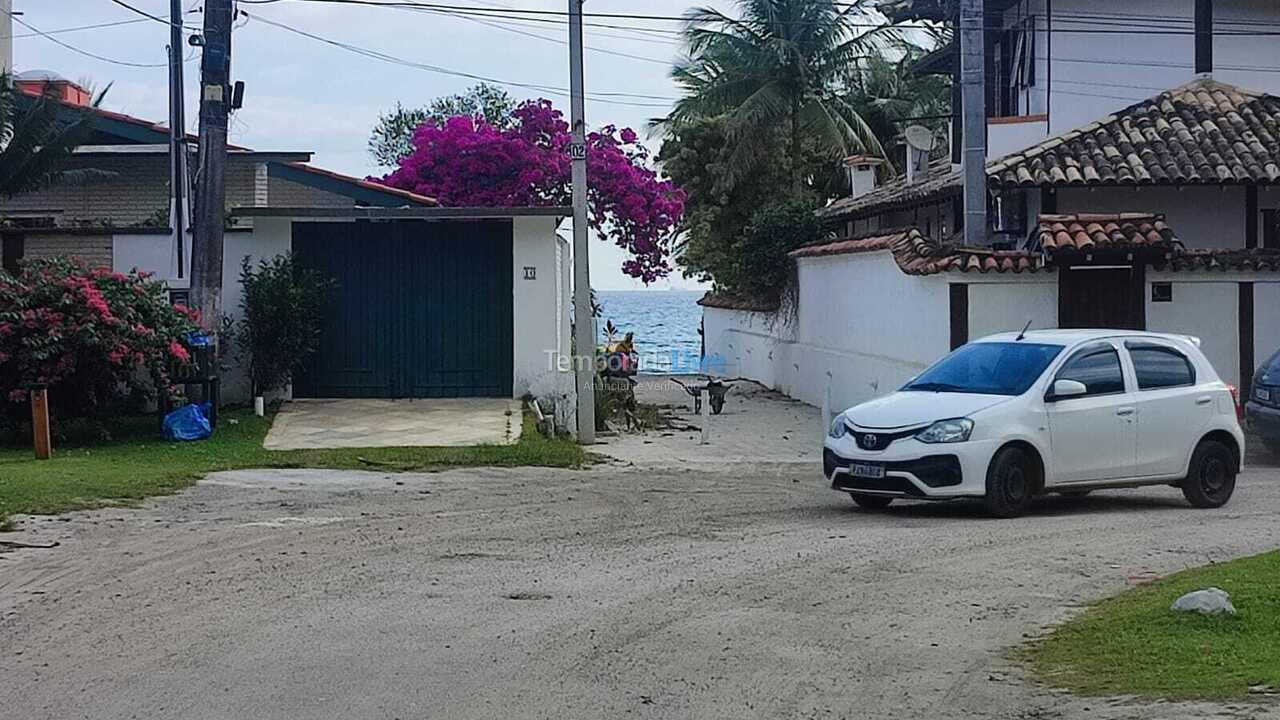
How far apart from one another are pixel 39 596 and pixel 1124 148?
61.7ft

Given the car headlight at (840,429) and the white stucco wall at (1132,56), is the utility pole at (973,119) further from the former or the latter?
the car headlight at (840,429)

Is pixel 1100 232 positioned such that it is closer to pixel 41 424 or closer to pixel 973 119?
pixel 973 119

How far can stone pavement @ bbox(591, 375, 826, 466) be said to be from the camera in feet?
64.4

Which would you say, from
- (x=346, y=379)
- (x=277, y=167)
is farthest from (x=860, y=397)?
(x=277, y=167)

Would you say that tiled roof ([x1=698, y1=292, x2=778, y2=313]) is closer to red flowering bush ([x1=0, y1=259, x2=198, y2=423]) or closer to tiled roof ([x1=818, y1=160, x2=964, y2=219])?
tiled roof ([x1=818, y1=160, x2=964, y2=219])

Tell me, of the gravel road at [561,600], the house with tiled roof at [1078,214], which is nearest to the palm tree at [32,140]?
the gravel road at [561,600]

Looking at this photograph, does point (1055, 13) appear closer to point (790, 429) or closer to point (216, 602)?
point (790, 429)

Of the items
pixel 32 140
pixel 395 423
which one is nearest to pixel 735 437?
pixel 395 423

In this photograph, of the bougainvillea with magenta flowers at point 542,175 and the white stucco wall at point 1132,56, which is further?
the bougainvillea with magenta flowers at point 542,175

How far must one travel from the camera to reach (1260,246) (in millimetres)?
23891

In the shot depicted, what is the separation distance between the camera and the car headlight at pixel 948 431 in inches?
510

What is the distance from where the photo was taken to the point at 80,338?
1705 cm

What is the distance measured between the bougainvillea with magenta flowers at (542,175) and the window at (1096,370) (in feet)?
64.1

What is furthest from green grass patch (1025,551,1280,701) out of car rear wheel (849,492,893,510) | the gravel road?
car rear wheel (849,492,893,510)
